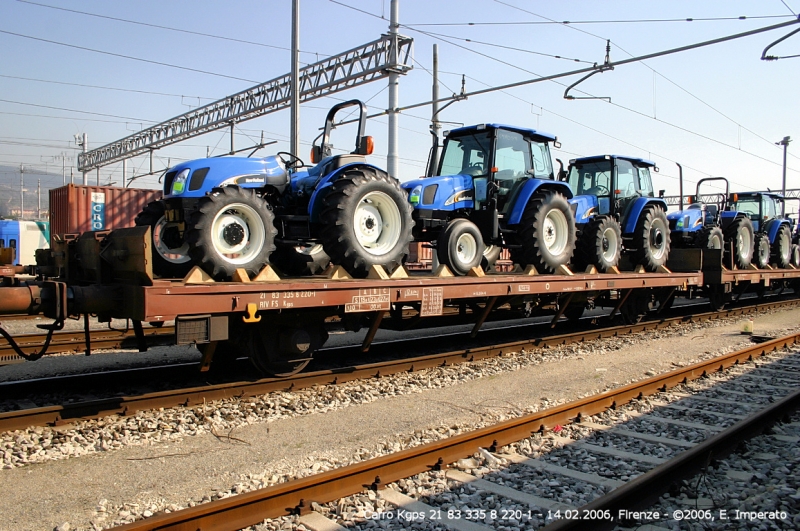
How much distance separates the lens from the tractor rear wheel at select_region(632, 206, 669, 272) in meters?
12.0

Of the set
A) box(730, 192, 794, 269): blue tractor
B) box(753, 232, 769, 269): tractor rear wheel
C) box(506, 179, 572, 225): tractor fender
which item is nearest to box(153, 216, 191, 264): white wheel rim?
box(506, 179, 572, 225): tractor fender

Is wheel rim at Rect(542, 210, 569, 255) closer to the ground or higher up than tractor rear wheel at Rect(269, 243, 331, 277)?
higher up

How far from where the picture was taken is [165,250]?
7.15m

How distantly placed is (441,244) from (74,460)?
4.83 metres

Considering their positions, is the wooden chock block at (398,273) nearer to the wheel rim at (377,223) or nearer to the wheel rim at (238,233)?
the wheel rim at (377,223)

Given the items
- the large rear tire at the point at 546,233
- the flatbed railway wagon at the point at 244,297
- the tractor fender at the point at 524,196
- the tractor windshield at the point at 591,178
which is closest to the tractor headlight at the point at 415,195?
the flatbed railway wagon at the point at 244,297

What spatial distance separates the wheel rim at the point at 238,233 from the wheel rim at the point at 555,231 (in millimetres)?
4931

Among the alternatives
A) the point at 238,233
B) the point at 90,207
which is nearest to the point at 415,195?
the point at 238,233

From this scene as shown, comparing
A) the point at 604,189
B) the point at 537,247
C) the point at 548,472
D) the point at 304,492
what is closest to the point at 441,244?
the point at 537,247

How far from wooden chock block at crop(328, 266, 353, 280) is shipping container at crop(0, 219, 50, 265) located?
932 inches

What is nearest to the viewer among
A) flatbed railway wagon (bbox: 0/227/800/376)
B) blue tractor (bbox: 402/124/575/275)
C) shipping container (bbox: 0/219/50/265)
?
flatbed railway wagon (bbox: 0/227/800/376)

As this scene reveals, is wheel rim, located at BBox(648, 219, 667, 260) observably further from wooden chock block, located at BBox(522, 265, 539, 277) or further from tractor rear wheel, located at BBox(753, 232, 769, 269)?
tractor rear wheel, located at BBox(753, 232, 769, 269)

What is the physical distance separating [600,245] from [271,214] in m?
6.53

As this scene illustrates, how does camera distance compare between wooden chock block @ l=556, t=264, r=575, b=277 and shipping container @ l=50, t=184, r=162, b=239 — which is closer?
wooden chock block @ l=556, t=264, r=575, b=277
